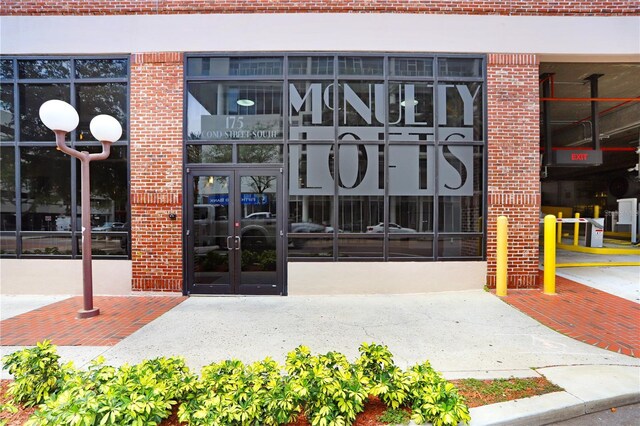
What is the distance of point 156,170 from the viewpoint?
6.20 metres

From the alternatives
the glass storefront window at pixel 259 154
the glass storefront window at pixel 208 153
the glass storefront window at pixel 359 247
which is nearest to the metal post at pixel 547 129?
the glass storefront window at pixel 359 247

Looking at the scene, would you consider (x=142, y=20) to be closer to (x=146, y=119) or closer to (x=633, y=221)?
(x=146, y=119)

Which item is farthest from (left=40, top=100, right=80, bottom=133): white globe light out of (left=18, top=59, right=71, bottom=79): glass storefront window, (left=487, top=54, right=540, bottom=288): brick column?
(left=487, top=54, right=540, bottom=288): brick column

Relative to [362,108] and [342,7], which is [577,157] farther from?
[342,7]

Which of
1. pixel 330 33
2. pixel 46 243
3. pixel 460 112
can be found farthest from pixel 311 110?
pixel 46 243

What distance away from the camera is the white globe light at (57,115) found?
455 centimetres

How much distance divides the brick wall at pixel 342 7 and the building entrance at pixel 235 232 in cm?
335

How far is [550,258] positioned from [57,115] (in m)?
9.09

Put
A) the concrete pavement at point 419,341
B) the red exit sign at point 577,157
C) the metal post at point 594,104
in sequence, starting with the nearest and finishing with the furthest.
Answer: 1. the concrete pavement at point 419,341
2. the red exit sign at point 577,157
3. the metal post at point 594,104

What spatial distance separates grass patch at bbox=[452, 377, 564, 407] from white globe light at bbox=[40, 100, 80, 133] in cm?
644

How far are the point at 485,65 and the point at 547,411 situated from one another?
20.4 ft

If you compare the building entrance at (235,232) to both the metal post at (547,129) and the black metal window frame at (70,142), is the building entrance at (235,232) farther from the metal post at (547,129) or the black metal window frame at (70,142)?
the metal post at (547,129)

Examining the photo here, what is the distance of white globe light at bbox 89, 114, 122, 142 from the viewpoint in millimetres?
5047

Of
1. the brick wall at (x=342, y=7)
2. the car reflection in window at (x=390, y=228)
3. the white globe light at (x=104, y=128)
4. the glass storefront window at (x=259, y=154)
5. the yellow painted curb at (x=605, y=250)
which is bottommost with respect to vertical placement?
the yellow painted curb at (x=605, y=250)
